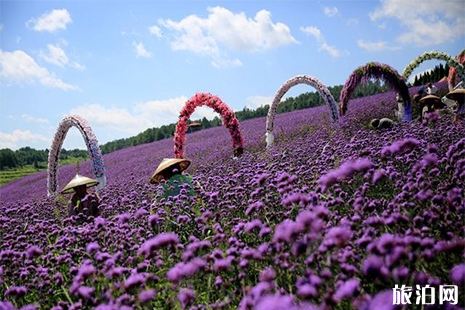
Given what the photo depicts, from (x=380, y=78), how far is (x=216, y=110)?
4742 mm

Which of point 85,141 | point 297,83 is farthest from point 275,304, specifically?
point 297,83

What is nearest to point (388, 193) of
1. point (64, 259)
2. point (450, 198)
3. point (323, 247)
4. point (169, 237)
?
point (450, 198)

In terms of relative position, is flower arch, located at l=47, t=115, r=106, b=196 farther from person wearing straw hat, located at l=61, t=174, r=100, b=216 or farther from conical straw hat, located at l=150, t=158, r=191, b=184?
conical straw hat, located at l=150, t=158, r=191, b=184

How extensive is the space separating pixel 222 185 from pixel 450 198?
3.19 m

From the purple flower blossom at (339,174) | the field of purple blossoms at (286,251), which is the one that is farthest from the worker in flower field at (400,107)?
the purple flower blossom at (339,174)

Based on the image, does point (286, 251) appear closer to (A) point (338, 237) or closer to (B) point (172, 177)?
(A) point (338, 237)

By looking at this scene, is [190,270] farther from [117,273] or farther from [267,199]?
[267,199]

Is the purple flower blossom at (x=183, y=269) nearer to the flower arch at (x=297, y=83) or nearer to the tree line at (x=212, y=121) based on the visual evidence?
the flower arch at (x=297, y=83)

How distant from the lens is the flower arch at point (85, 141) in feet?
30.4

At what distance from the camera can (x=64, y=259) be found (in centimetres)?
340

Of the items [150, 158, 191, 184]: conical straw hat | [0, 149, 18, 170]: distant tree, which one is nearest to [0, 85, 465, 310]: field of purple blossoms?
[150, 158, 191, 184]: conical straw hat

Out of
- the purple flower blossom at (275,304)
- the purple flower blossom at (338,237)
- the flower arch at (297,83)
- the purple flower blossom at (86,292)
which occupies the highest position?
the flower arch at (297,83)

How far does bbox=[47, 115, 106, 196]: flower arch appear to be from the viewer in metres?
9.27

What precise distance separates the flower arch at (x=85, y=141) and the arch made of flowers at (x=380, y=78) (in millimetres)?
6923
